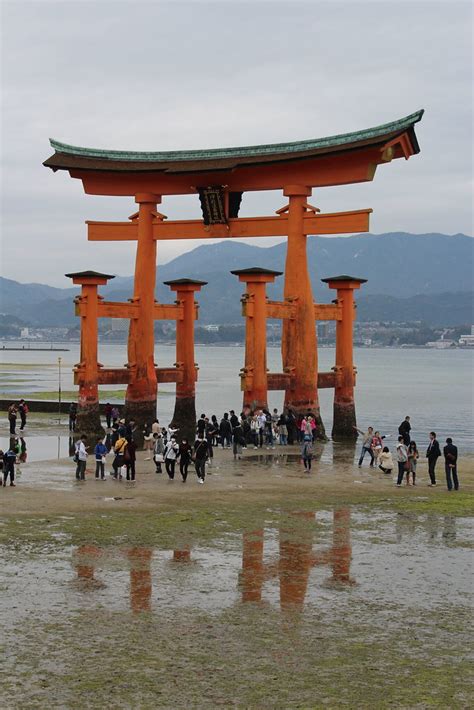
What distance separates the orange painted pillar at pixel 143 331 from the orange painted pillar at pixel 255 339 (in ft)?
14.6

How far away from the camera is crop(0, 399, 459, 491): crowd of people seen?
2358 cm

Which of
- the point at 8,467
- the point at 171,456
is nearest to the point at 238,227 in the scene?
the point at 171,456

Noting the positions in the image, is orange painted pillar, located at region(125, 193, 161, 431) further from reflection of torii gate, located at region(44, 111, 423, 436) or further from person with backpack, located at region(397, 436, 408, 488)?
person with backpack, located at region(397, 436, 408, 488)

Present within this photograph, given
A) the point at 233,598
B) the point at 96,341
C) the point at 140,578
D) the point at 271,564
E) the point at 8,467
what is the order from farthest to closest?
the point at 96,341 < the point at 8,467 < the point at 271,564 < the point at 140,578 < the point at 233,598

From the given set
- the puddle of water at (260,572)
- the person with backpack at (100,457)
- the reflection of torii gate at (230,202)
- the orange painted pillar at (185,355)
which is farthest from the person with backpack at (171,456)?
the orange painted pillar at (185,355)

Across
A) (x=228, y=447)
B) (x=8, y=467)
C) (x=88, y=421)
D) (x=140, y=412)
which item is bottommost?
(x=8, y=467)

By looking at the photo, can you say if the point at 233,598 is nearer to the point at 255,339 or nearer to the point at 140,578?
the point at 140,578

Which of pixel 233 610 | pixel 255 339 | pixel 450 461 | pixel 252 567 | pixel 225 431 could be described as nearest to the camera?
pixel 233 610

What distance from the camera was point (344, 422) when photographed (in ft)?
127

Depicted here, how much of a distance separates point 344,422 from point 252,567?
24.0m

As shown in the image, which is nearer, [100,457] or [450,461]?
[450,461]

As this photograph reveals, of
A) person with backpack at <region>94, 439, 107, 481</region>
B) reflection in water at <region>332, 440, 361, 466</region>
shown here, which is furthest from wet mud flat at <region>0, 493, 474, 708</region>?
reflection in water at <region>332, 440, 361, 466</region>

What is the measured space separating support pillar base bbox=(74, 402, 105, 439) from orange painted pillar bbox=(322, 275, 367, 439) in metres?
9.89

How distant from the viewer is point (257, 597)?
13305mm
